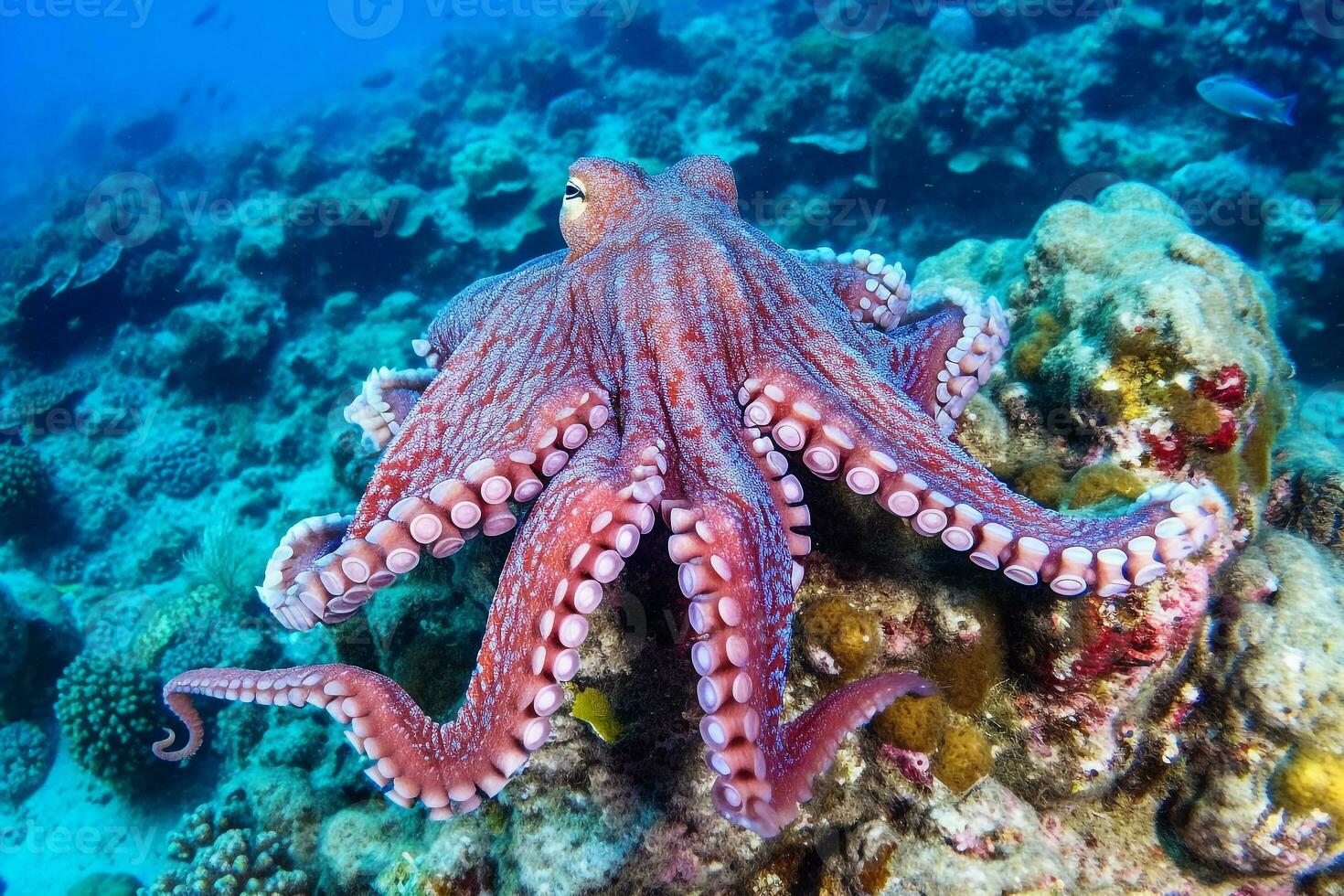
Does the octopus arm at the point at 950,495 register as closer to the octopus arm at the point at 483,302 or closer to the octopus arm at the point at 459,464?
the octopus arm at the point at 459,464

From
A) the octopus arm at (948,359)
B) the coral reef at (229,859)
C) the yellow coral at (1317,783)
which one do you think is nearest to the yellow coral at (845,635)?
the octopus arm at (948,359)

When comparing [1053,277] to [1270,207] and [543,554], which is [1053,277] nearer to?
[543,554]

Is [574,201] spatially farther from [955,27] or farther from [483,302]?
[955,27]

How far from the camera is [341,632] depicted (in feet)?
15.6

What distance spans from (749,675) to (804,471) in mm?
1497

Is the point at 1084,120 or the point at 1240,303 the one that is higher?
the point at 1240,303

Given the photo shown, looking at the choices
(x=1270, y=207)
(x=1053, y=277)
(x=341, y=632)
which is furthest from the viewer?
(x=1270, y=207)

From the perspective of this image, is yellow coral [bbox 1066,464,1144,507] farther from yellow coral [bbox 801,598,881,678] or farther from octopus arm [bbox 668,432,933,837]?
octopus arm [bbox 668,432,933,837]

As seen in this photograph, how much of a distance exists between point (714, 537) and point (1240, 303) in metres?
3.49

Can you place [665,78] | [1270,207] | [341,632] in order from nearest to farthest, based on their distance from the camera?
[341,632]
[1270,207]
[665,78]

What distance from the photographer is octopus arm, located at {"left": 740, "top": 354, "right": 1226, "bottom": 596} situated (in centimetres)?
202

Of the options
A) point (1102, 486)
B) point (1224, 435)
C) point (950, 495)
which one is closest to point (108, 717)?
point (950, 495)

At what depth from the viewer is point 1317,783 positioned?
2.63 meters

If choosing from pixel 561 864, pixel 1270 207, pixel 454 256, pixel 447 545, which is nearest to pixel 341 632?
pixel 561 864
